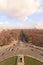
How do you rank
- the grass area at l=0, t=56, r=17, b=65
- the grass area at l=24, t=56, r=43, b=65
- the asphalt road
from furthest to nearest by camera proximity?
the asphalt road → the grass area at l=0, t=56, r=17, b=65 → the grass area at l=24, t=56, r=43, b=65

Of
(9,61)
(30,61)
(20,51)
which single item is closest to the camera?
(30,61)

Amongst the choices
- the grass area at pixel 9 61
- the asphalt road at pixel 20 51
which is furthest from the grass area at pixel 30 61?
the grass area at pixel 9 61

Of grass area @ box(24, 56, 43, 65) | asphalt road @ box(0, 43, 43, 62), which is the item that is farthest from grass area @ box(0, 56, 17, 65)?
grass area @ box(24, 56, 43, 65)

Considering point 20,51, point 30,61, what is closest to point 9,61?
point 30,61

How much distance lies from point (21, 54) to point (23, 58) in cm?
109

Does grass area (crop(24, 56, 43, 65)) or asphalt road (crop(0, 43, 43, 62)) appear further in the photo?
asphalt road (crop(0, 43, 43, 62))

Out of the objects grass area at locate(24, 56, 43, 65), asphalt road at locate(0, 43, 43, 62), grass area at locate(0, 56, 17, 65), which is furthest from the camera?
asphalt road at locate(0, 43, 43, 62)

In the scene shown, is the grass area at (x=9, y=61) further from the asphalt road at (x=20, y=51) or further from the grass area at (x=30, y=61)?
the grass area at (x=30, y=61)

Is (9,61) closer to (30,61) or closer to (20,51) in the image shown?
(30,61)

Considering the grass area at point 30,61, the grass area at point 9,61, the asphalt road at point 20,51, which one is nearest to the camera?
the grass area at point 30,61

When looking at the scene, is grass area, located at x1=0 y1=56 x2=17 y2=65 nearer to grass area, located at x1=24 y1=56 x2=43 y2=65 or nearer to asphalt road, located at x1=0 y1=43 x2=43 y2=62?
asphalt road, located at x1=0 y1=43 x2=43 y2=62

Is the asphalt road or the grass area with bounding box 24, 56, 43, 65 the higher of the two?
the asphalt road

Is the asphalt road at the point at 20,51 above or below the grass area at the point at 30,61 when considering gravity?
above

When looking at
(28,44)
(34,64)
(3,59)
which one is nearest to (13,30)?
(28,44)
